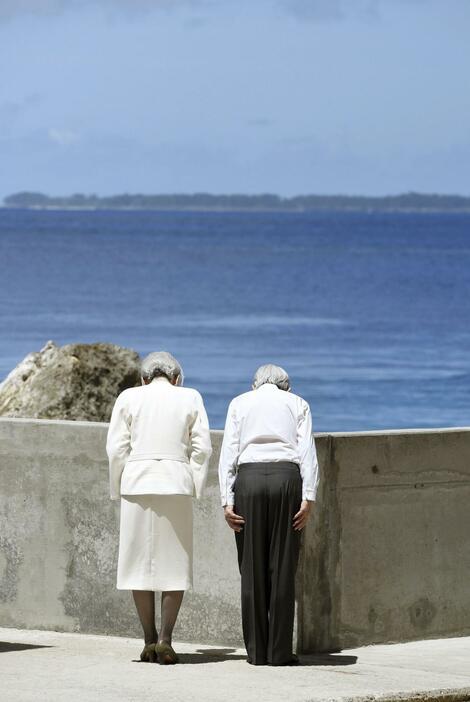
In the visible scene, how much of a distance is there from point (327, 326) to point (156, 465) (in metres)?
49.2

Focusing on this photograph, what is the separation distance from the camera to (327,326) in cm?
5769

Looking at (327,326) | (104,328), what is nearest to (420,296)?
(327,326)

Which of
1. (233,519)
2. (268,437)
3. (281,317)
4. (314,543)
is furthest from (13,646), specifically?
(281,317)

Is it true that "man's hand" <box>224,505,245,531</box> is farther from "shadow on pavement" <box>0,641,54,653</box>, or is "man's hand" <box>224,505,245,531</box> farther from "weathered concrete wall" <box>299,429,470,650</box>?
"shadow on pavement" <box>0,641,54,653</box>

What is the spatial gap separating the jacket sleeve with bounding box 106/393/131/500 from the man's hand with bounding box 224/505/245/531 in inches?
22.7

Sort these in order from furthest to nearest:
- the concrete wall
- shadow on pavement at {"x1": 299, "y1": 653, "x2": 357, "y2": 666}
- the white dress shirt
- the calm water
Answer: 1. the calm water
2. the concrete wall
3. shadow on pavement at {"x1": 299, "y1": 653, "x2": 357, "y2": 666}
4. the white dress shirt

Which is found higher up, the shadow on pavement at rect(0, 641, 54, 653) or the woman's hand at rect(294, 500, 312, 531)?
the woman's hand at rect(294, 500, 312, 531)

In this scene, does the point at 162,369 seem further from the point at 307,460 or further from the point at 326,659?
the point at 326,659

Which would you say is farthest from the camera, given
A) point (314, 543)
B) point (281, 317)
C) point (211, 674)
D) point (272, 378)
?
point (281, 317)

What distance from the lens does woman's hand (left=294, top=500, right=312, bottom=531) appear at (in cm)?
868

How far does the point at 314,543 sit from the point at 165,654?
1.19m

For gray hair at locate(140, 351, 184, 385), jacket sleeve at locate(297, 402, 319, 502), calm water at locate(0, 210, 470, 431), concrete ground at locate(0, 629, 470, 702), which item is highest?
calm water at locate(0, 210, 470, 431)

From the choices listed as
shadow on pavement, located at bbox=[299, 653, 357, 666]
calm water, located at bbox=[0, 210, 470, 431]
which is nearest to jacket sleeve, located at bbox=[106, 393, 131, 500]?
shadow on pavement, located at bbox=[299, 653, 357, 666]

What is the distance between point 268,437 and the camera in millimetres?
8766
